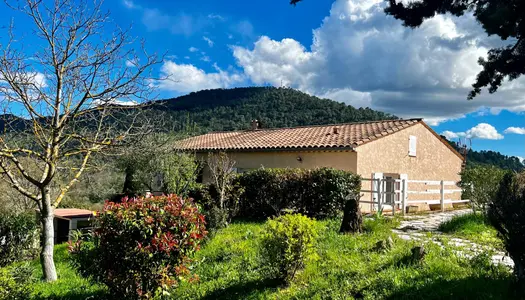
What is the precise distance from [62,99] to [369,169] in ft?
39.0

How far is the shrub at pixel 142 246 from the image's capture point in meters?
5.75

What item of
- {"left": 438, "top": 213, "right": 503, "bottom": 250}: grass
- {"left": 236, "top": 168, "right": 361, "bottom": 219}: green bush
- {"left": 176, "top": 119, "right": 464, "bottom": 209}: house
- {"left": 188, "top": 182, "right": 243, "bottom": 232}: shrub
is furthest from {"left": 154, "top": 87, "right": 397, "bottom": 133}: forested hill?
{"left": 438, "top": 213, "right": 503, "bottom": 250}: grass

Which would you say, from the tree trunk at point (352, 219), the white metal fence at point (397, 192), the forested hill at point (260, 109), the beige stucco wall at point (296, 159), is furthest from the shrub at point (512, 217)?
the forested hill at point (260, 109)

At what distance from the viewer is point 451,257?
6.54 metres

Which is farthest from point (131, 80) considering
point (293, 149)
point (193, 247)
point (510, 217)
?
point (293, 149)

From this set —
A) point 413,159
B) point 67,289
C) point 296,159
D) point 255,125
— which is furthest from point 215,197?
point 255,125

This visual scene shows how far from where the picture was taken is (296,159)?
57.5ft

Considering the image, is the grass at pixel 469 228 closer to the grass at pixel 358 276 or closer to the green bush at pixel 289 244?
the grass at pixel 358 276

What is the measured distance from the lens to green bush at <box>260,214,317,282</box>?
20.8 ft

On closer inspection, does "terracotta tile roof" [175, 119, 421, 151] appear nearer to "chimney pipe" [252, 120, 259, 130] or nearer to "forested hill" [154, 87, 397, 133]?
"chimney pipe" [252, 120, 259, 130]

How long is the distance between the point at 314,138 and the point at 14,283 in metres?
14.1

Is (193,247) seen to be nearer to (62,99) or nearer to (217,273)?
(217,273)

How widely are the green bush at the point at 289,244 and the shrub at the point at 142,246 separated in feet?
3.95

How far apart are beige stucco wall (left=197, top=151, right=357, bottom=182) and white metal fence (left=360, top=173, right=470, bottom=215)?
118 cm
